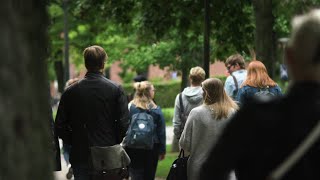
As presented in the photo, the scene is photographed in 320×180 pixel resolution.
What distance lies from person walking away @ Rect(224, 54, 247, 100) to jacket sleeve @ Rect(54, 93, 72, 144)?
10.7 feet

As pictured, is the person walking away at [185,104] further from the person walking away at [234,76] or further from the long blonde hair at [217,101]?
the long blonde hair at [217,101]

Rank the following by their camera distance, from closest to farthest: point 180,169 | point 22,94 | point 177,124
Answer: point 22,94
point 180,169
point 177,124

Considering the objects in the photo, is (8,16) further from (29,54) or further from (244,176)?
(244,176)

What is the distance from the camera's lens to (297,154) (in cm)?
344

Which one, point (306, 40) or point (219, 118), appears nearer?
point (306, 40)

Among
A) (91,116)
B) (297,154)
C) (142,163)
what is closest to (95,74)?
(91,116)

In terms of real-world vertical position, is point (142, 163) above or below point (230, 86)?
below

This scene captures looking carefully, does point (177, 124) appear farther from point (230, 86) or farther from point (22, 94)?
point (22, 94)

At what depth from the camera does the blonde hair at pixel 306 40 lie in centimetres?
358

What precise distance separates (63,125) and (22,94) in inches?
176

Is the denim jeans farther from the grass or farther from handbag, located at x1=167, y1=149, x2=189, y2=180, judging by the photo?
the grass

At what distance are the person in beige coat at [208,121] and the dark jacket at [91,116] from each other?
2.24 ft

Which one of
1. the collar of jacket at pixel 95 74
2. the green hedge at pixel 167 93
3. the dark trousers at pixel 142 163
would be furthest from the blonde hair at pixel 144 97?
the green hedge at pixel 167 93

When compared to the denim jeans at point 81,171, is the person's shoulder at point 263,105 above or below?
above
